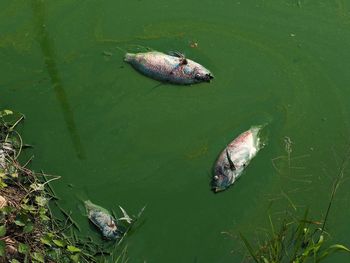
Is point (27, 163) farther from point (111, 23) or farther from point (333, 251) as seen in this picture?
point (333, 251)

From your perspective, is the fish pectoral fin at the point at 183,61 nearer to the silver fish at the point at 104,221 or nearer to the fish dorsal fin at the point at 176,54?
the fish dorsal fin at the point at 176,54

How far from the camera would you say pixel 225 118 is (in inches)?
125

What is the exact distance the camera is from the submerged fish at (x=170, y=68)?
10.7 feet

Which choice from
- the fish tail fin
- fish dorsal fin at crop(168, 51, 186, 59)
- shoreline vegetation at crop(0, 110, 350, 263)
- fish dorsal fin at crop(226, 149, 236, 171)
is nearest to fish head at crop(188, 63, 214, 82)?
fish dorsal fin at crop(168, 51, 186, 59)

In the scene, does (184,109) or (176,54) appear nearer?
(184,109)

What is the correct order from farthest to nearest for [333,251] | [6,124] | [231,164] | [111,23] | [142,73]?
[111,23], [142,73], [6,124], [231,164], [333,251]

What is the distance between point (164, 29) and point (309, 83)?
35.6 inches

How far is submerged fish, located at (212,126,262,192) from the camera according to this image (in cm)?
289

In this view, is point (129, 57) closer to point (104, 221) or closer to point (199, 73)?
point (199, 73)

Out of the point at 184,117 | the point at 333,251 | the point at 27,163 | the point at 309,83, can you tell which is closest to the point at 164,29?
the point at 184,117

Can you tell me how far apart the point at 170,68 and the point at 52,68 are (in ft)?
2.23

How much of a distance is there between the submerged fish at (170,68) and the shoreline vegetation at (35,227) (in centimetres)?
80

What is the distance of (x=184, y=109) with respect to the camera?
10.5 ft

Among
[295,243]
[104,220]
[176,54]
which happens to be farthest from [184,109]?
[295,243]
